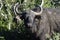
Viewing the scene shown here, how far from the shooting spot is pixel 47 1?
14500 millimetres

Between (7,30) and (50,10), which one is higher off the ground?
(50,10)

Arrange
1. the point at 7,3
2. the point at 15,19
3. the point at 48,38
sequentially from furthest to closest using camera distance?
the point at 7,3
the point at 15,19
the point at 48,38

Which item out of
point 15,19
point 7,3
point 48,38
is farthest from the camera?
point 7,3

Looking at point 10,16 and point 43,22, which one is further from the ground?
point 43,22

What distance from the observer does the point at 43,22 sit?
12.2 metres

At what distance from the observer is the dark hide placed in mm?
12049

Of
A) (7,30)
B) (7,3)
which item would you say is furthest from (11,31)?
(7,3)

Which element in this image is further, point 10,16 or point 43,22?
point 10,16

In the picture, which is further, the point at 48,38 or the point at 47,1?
the point at 47,1

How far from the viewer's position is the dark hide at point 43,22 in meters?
12.0

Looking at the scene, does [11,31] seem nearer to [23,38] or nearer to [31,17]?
[23,38]

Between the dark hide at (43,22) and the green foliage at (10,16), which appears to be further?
the green foliage at (10,16)

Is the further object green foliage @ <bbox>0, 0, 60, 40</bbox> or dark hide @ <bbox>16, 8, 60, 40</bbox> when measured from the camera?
green foliage @ <bbox>0, 0, 60, 40</bbox>

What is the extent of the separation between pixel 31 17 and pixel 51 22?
2.43 feet
